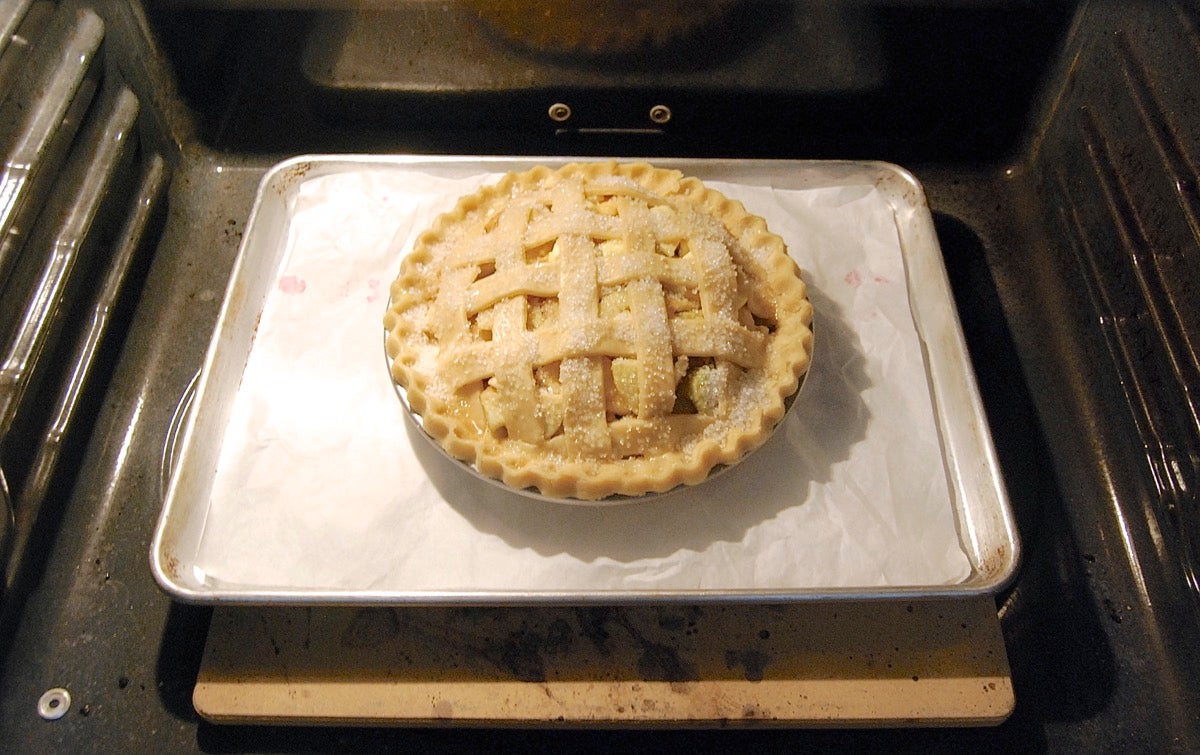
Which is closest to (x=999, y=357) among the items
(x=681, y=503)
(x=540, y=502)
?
(x=681, y=503)

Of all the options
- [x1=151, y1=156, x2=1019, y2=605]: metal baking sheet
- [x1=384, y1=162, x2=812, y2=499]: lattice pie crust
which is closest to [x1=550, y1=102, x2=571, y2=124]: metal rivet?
[x1=384, y1=162, x2=812, y2=499]: lattice pie crust

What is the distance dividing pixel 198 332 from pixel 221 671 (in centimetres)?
61

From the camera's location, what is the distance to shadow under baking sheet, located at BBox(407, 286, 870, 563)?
111 centimetres

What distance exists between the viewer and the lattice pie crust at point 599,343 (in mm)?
1073

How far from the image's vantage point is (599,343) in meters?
1.08

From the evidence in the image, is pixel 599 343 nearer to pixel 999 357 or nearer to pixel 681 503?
pixel 681 503

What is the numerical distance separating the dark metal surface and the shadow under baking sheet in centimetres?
24

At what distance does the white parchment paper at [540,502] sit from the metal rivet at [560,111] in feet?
1.55

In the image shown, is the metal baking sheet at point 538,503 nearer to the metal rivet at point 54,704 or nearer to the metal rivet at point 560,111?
the metal rivet at point 54,704

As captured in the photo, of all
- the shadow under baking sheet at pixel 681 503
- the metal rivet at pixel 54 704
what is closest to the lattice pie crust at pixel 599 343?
the shadow under baking sheet at pixel 681 503

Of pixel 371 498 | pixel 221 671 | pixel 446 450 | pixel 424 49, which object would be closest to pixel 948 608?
pixel 446 450

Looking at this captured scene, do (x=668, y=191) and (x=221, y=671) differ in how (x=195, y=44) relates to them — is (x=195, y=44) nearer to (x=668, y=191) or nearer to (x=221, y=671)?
(x=668, y=191)

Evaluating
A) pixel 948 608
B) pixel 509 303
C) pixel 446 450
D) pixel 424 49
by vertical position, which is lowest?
pixel 948 608

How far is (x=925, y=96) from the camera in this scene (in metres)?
1.51
